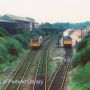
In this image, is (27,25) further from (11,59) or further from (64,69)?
(64,69)

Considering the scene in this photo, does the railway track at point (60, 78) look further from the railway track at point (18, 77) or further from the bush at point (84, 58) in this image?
the railway track at point (18, 77)

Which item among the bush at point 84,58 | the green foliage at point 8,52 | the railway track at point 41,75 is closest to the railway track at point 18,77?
the railway track at point 41,75

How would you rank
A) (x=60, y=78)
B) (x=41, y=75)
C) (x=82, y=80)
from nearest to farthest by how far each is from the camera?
(x=82, y=80)
(x=60, y=78)
(x=41, y=75)

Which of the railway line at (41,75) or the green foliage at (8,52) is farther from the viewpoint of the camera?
the green foliage at (8,52)

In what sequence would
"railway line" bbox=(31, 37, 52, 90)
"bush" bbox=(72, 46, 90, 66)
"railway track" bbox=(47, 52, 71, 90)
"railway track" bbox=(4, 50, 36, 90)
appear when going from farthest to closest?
"bush" bbox=(72, 46, 90, 66), "railway track" bbox=(4, 50, 36, 90), "railway track" bbox=(47, 52, 71, 90), "railway line" bbox=(31, 37, 52, 90)

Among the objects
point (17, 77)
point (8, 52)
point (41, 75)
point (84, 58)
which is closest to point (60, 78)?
point (41, 75)

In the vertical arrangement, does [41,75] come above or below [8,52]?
below

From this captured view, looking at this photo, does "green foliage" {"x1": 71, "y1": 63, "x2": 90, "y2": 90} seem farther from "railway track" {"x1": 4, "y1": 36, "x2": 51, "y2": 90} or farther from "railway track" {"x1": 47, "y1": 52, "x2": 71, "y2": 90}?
"railway track" {"x1": 4, "y1": 36, "x2": 51, "y2": 90}

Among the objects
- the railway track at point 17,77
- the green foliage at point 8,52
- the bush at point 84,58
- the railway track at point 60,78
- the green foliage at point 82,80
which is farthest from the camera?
the green foliage at point 8,52

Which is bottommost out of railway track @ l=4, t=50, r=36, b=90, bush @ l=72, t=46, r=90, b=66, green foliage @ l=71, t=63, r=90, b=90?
railway track @ l=4, t=50, r=36, b=90

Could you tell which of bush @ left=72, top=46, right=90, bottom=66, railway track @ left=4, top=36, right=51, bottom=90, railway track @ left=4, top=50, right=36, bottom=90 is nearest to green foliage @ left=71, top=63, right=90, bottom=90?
bush @ left=72, top=46, right=90, bottom=66

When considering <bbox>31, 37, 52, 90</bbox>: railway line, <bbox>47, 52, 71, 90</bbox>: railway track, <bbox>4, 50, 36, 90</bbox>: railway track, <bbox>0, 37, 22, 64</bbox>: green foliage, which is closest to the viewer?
<bbox>31, 37, 52, 90</bbox>: railway line

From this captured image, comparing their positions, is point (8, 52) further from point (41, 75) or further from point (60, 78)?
point (60, 78)

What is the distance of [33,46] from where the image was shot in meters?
52.1
